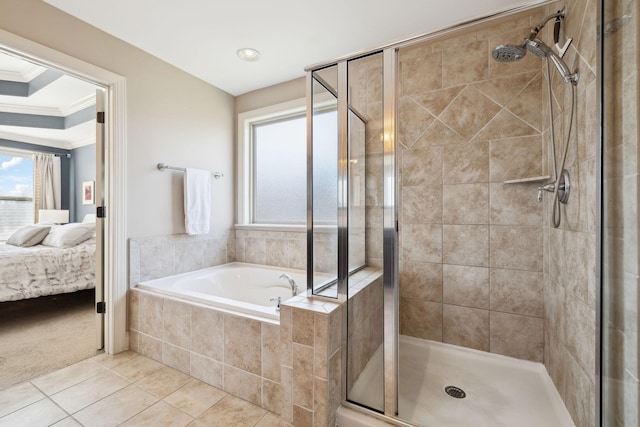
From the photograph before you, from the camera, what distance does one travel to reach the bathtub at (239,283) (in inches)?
85.2

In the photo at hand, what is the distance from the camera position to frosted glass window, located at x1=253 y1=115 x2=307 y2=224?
8.73 feet

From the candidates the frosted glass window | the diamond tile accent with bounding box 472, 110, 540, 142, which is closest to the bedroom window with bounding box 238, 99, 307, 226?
the frosted glass window

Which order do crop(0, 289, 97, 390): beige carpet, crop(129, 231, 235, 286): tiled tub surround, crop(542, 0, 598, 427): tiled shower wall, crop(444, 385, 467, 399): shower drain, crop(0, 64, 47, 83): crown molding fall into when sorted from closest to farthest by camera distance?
crop(542, 0, 598, 427): tiled shower wall, crop(444, 385, 467, 399): shower drain, crop(0, 289, 97, 390): beige carpet, crop(129, 231, 235, 286): tiled tub surround, crop(0, 64, 47, 83): crown molding

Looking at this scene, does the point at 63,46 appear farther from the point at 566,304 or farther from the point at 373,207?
the point at 566,304

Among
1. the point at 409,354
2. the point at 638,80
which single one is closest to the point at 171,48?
the point at 638,80

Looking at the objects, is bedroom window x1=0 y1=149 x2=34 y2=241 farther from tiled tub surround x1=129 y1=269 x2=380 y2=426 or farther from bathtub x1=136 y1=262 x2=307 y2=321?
tiled tub surround x1=129 y1=269 x2=380 y2=426

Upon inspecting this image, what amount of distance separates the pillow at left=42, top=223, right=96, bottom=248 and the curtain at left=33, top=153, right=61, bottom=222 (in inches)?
85.0

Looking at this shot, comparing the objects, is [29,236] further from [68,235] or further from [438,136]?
[438,136]

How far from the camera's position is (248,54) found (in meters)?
2.18

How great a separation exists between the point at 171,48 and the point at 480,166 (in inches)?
98.1

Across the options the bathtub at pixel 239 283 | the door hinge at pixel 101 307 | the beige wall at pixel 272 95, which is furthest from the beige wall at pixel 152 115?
the door hinge at pixel 101 307

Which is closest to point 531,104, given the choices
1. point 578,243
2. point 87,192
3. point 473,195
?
point 473,195

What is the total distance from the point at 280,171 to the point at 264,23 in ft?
4.24

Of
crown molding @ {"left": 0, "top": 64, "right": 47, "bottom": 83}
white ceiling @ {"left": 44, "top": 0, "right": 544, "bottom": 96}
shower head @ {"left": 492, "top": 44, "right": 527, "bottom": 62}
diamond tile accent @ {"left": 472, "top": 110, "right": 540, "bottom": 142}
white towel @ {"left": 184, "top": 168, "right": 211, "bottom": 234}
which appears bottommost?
white towel @ {"left": 184, "top": 168, "right": 211, "bottom": 234}
